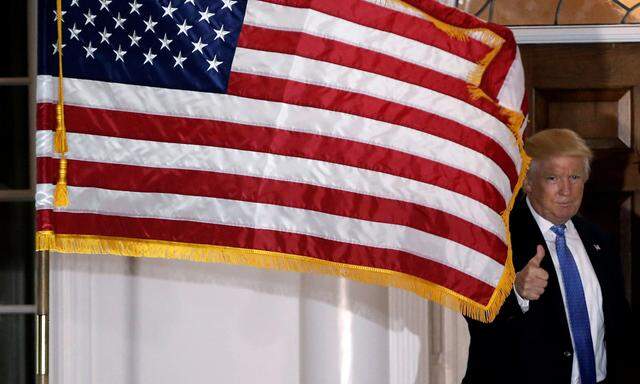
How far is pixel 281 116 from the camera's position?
11.8 ft

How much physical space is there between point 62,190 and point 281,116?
798 mm

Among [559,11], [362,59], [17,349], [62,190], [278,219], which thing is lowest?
[17,349]

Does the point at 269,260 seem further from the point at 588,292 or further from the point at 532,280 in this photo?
the point at 588,292

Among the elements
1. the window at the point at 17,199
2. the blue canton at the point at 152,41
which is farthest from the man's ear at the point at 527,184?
the window at the point at 17,199

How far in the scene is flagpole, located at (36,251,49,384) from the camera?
411 cm

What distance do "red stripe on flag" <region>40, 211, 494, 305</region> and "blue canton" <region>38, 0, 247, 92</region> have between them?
48 centimetres

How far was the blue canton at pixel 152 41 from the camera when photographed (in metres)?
3.62

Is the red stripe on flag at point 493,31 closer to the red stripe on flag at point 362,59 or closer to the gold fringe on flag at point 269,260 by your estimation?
the red stripe on flag at point 362,59

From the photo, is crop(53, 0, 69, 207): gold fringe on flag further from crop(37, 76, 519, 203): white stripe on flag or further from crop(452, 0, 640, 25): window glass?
crop(452, 0, 640, 25): window glass

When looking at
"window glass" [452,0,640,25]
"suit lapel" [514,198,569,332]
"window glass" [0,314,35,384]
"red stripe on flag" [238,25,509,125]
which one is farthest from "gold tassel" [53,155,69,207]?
"window glass" [452,0,640,25]

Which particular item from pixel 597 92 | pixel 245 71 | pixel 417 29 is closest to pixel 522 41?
pixel 597 92

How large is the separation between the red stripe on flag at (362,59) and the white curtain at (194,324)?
1049mm

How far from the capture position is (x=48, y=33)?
3723 millimetres

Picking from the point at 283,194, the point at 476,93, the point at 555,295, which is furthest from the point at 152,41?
the point at 555,295
